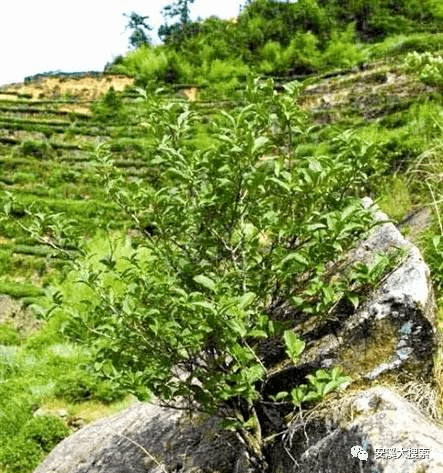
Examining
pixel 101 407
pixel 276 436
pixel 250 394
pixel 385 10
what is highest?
pixel 385 10

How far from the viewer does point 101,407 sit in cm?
543

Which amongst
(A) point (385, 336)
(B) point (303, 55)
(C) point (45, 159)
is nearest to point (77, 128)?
(C) point (45, 159)

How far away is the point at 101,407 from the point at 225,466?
9.06 feet

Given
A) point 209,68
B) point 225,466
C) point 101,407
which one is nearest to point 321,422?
point 225,466

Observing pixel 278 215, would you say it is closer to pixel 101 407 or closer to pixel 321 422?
pixel 321 422

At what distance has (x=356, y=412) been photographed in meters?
2.27

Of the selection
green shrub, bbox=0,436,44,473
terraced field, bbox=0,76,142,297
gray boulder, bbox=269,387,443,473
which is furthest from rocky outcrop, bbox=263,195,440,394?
terraced field, bbox=0,76,142,297

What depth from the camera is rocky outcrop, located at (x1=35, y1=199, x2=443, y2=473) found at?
208 cm

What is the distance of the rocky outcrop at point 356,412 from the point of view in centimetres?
208

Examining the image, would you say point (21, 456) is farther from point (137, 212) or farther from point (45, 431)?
point (137, 212)

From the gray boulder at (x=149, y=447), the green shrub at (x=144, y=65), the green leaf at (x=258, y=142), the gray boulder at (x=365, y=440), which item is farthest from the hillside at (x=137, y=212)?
the green shrub at (x=144, y=65)

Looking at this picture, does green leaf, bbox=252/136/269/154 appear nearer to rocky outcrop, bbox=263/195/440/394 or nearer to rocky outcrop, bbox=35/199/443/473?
rocky outcrop, bbox=35/199/443/473

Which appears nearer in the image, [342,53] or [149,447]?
[149,447]

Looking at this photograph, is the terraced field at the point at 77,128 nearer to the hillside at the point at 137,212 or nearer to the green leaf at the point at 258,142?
the hillside at the point at 137,212
